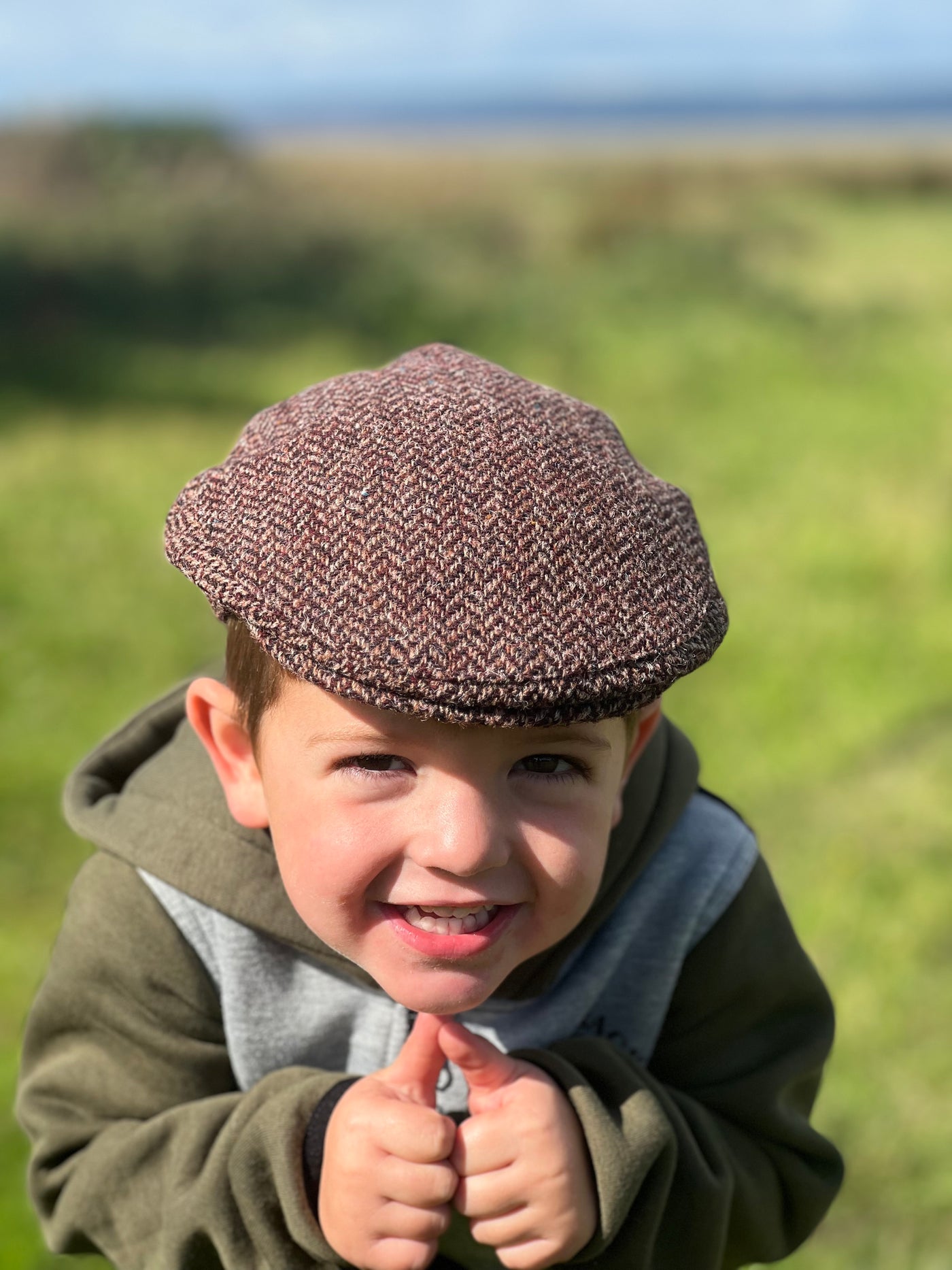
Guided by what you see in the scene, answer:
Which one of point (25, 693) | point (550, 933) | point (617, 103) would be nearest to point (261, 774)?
point (550, 933)

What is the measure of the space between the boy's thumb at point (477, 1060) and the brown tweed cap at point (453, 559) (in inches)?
15.8

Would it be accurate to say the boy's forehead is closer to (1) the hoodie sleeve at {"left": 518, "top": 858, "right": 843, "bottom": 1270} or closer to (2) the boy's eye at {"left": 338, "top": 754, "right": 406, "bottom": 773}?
(2) the boy's eye at {"left": 338, "top": 754, "right": 406, "bottom": 773}

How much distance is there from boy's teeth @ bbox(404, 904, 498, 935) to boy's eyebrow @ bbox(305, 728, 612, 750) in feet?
0.59

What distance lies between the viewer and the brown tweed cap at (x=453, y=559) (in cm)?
116

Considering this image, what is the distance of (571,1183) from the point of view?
1423 millimetres

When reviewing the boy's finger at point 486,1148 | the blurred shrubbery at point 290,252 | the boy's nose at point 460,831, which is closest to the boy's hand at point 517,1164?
the boy's finger at point 486,1148

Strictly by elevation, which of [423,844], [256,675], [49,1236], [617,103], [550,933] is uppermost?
[617,103]

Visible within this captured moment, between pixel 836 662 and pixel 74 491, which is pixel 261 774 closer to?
pixel 836 662

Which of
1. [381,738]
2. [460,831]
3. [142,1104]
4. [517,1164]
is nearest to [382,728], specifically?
[381,738]

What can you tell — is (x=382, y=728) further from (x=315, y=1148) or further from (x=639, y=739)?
(x=315, y=1148)

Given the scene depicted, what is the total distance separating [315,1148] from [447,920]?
0.34m

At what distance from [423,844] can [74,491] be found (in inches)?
198

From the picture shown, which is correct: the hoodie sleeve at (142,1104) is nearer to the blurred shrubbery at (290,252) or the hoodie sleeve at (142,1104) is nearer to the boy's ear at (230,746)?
the boy's ear at (230,746)

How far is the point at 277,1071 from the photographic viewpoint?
61.9 inches
